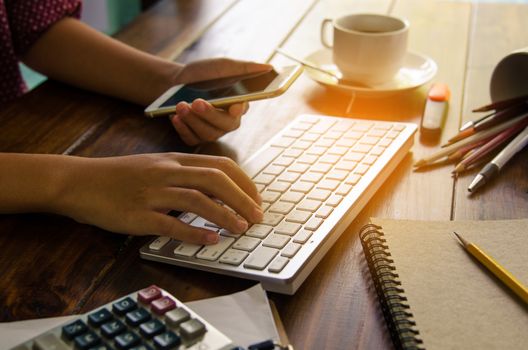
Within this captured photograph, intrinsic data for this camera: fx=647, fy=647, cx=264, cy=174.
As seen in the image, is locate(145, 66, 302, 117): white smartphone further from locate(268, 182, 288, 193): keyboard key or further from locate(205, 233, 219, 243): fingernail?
locate(205, 233, 219, 243): fingernail

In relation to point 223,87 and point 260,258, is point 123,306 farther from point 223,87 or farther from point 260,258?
point 223,87

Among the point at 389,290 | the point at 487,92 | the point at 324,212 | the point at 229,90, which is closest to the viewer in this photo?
the point at 389,290

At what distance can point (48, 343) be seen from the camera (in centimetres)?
46

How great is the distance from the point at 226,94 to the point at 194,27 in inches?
19.2

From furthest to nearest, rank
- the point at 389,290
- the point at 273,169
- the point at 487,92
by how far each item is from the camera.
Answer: the point at 487,92 < the point at 273,169 < the point at 389,290

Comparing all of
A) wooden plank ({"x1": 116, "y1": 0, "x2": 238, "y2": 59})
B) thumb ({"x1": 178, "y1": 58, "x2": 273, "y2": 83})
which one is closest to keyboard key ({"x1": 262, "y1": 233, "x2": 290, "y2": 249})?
thumb ({"x1": 178, "y1": 58, "x2": 273, "y2": 83})

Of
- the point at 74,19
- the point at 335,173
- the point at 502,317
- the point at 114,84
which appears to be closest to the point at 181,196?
the point at 335,173

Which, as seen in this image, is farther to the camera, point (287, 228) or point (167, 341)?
point (287, 228)

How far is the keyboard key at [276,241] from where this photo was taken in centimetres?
60

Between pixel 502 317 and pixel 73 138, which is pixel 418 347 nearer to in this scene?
pixel 502 317

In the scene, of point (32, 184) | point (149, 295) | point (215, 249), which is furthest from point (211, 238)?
point (32, 184)

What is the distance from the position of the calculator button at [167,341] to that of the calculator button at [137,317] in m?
0.02

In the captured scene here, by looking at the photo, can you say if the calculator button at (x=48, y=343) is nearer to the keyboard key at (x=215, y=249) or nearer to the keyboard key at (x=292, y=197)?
the keyboard key at (x=215, y=249)

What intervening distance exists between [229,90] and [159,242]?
0.31 meters
